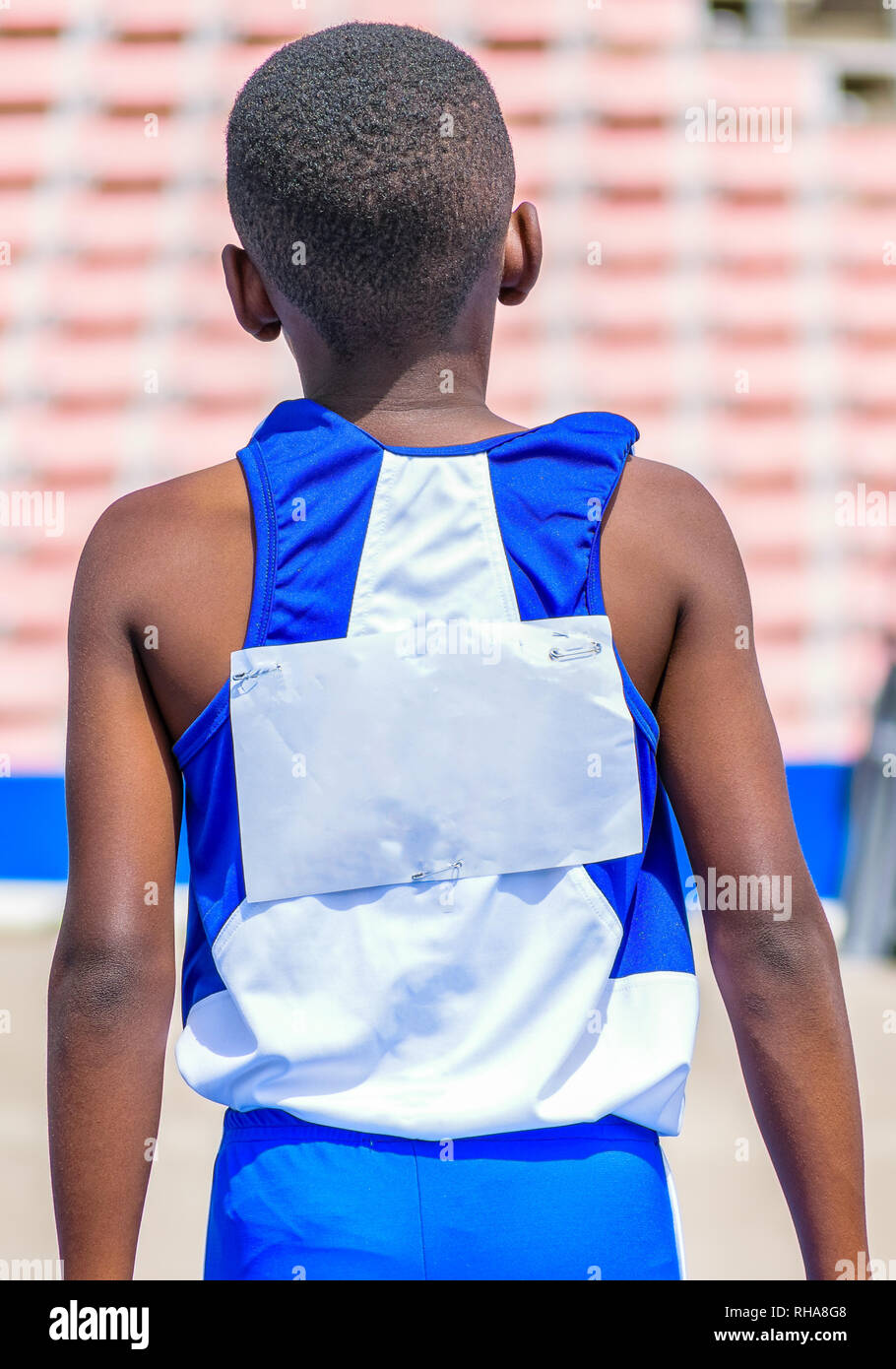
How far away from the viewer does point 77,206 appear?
624cm

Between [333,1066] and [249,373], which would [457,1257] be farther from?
[249,373]

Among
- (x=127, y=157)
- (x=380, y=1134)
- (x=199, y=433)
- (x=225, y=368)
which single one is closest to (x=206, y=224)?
(x=127, y=157)

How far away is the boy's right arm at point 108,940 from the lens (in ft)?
3.83

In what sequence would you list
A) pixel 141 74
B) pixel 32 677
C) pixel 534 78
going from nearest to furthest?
pixel 32 677
pixel 534 78
pixel 141 74

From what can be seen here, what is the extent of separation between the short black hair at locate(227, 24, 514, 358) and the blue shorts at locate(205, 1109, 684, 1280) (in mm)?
625

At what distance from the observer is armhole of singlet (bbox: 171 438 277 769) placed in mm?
1152

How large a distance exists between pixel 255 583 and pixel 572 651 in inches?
9.7

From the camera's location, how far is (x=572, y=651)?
1.15m

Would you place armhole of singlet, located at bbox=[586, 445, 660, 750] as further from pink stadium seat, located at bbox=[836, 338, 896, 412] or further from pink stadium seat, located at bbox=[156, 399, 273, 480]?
pink stadium seat, located at bbox=[836, 338, 896, 412]

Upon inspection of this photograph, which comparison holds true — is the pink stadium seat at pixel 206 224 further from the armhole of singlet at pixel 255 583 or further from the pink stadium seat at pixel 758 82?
the armhole of singlet at pixel 255 583

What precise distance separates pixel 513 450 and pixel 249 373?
5001mm

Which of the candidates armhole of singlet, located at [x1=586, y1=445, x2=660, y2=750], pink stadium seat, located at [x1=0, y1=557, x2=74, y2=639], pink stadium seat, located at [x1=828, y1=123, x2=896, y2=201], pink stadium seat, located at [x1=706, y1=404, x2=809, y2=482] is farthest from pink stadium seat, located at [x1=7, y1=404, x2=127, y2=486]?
armhole of singlet, located at [x1=586, y1=445, x2=660, y2=750]

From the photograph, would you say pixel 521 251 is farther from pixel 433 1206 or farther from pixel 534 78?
pixel 534 78
